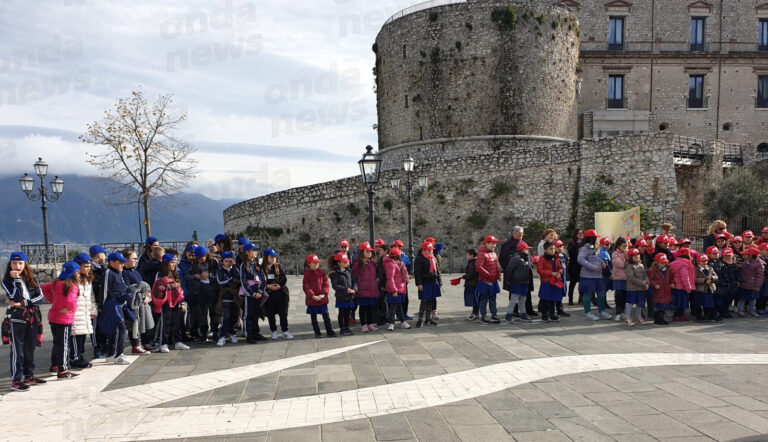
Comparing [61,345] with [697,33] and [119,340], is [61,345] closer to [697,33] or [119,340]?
[119,340]

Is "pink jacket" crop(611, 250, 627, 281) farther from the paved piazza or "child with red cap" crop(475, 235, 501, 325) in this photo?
"child with red cap" crop(475, 235, 501, 325)

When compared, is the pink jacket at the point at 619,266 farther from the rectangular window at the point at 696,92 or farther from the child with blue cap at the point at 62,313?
the rectangular window at the point at 696,92

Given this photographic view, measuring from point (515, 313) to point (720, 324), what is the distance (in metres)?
3.57

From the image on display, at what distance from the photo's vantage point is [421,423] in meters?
4.21

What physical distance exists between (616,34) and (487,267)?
29867 mm

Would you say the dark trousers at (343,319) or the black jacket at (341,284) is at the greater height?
the black jacket at (341,284)

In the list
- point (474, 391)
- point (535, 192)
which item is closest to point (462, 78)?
point (535, 192)

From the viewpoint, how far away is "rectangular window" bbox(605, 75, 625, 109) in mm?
31516

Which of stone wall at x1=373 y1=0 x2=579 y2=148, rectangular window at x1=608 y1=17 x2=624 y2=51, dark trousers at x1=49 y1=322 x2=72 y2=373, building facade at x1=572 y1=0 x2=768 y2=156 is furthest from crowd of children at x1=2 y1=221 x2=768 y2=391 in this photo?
rectangular window at x1=608 y1=17 x2=624 y2=51

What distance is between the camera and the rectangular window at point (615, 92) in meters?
31.5

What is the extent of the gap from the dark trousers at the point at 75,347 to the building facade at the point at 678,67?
103 ft

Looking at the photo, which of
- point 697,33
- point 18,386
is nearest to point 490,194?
point 18,386

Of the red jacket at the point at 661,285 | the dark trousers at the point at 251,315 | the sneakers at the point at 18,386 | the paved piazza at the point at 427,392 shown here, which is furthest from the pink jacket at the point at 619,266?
the sneakers at the point at 18,386

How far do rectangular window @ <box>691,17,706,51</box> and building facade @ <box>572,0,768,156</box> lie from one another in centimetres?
6
